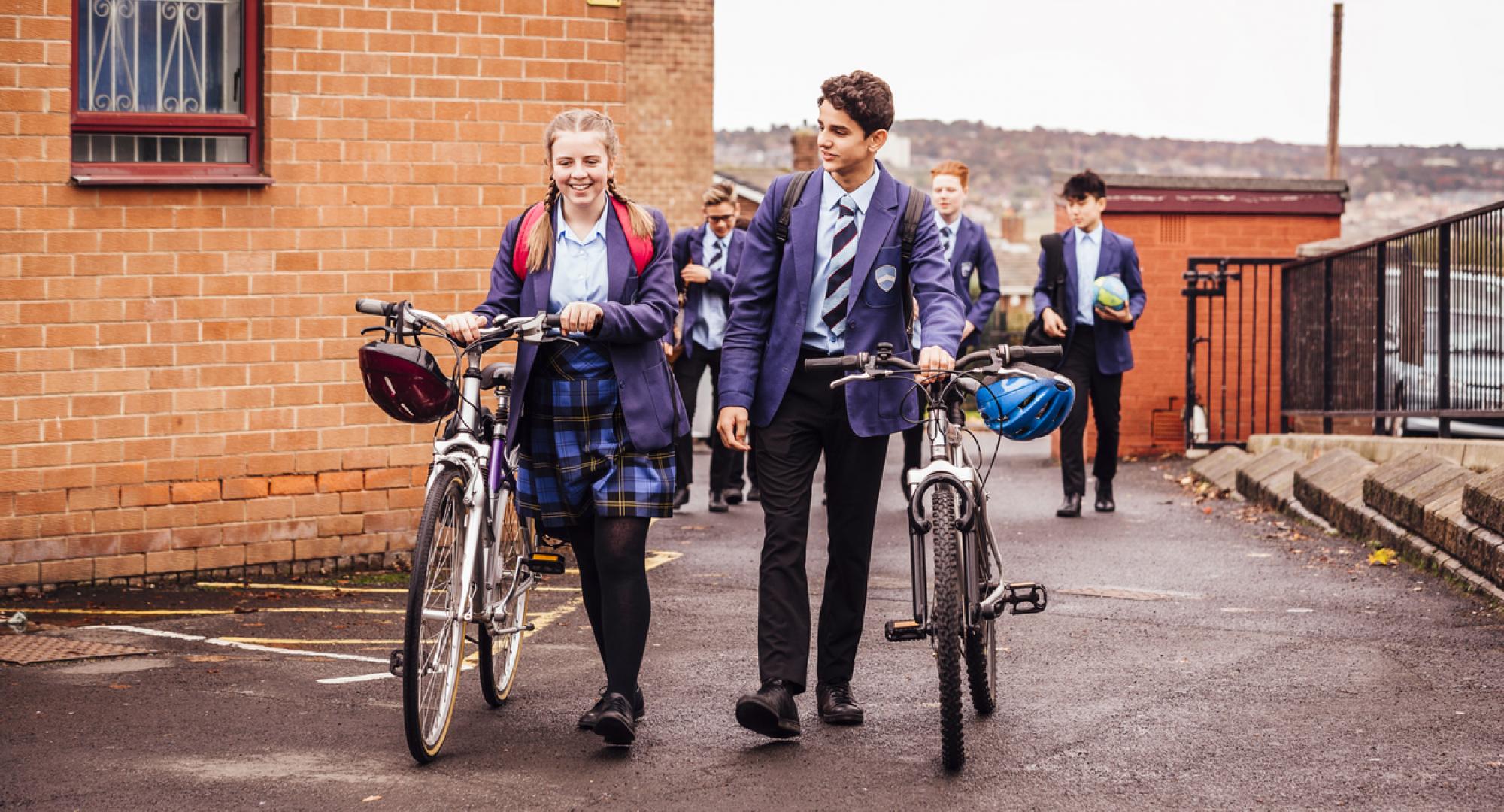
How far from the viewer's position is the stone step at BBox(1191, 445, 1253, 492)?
12.8 meters

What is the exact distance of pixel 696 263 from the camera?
440 inches

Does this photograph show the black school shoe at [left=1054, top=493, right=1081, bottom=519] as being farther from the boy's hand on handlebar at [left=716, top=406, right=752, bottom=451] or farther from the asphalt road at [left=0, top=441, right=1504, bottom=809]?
the boy's hand on handlebar at [left=716, top=406, right=752, bottom=451]

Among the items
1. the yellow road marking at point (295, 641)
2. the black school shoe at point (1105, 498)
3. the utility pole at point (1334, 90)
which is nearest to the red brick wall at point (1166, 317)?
the black school shoe at point (1105, 498)

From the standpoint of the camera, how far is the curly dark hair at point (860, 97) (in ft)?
17.4

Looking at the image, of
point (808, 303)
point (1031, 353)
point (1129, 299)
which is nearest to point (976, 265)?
point (1129, 299)

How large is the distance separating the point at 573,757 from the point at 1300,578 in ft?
15.4

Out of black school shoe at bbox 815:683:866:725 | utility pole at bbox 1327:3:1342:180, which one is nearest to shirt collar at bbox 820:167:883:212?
black school shoe at bbox 815:683:866:725

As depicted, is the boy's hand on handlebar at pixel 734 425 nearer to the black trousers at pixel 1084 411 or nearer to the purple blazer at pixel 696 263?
the purple blazer at pixel 696 263

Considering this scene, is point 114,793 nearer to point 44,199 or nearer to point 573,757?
point 573,757

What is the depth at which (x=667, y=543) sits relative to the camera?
9.84 m

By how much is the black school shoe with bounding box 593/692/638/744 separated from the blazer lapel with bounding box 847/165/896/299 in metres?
1.37

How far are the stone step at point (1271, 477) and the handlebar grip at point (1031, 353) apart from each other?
6.33 metres

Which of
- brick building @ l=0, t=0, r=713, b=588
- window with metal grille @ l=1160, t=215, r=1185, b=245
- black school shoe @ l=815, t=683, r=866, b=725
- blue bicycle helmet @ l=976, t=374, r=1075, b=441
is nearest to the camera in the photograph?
blue bicycle helmet @ l=976, t=374, r=1075, b=441

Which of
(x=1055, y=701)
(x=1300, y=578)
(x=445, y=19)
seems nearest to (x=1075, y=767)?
(x=1055, y=701)
